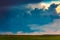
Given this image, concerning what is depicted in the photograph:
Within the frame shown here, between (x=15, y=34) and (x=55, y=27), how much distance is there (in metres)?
0.46

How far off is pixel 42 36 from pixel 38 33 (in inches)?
2.2

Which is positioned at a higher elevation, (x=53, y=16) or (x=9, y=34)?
(x=53, y=16)

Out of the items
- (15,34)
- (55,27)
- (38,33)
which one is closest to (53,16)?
(55,27)

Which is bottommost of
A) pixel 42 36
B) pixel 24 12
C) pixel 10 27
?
pixel 42 36

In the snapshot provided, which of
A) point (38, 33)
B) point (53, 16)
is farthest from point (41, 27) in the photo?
point (53, 16)

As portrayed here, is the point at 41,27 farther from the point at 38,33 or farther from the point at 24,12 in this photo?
the point at 24,12

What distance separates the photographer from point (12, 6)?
1867 mm

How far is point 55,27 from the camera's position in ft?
5.93

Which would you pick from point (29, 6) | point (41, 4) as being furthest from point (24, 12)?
point (41, 4)

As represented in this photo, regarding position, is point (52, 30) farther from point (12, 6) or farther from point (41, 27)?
point (12, 6)

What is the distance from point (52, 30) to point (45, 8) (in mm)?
265

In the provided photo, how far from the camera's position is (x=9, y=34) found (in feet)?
6.00

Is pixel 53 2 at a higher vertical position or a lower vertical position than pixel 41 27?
higher

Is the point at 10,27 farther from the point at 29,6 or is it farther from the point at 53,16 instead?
the point at 53,16
